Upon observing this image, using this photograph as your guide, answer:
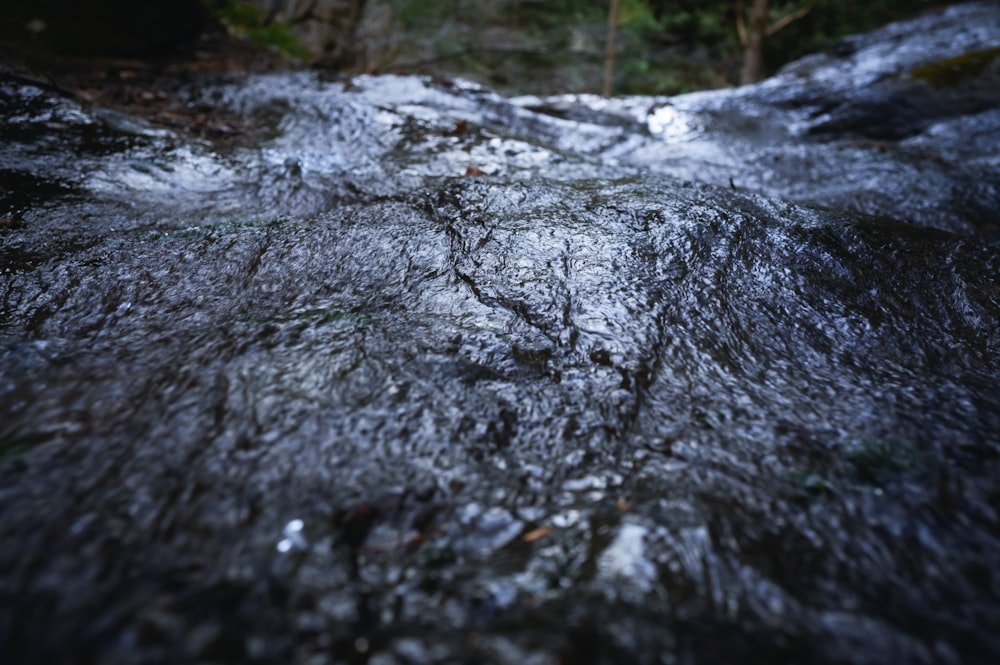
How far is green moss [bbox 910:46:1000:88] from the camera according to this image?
18.7 ft

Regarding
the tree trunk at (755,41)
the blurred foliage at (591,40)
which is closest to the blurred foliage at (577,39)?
the blurred foliage at (591,40)

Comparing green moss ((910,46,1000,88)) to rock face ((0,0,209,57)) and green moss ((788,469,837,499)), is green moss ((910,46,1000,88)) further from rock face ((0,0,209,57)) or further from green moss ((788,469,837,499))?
rock face ((0,0,209,57))

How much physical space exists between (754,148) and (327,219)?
4.61m

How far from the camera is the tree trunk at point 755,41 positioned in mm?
11336

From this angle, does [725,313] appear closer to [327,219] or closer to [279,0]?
[327,219]

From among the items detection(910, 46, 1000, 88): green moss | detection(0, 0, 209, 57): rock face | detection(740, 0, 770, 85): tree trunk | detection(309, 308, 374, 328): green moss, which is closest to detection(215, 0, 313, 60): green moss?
detection(0, 0, 209, 57): rock face

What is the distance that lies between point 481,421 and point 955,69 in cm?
762

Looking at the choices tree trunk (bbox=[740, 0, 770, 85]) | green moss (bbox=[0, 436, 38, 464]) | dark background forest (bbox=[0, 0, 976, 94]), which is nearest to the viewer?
green moss (bbox=[0, 436, 38, 464])

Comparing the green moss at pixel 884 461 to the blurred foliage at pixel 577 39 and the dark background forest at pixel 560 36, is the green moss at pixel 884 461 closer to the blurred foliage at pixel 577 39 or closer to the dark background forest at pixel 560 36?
the dark background forest at pixel 560 36

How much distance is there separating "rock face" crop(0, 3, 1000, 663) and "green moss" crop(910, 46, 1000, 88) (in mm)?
3808

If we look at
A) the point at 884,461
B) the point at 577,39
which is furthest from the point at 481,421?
the point at 577,39

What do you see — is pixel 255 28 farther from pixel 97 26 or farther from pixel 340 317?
pixel 340 317

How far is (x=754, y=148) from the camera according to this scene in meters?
5.26

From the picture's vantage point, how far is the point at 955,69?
584 centimetres
